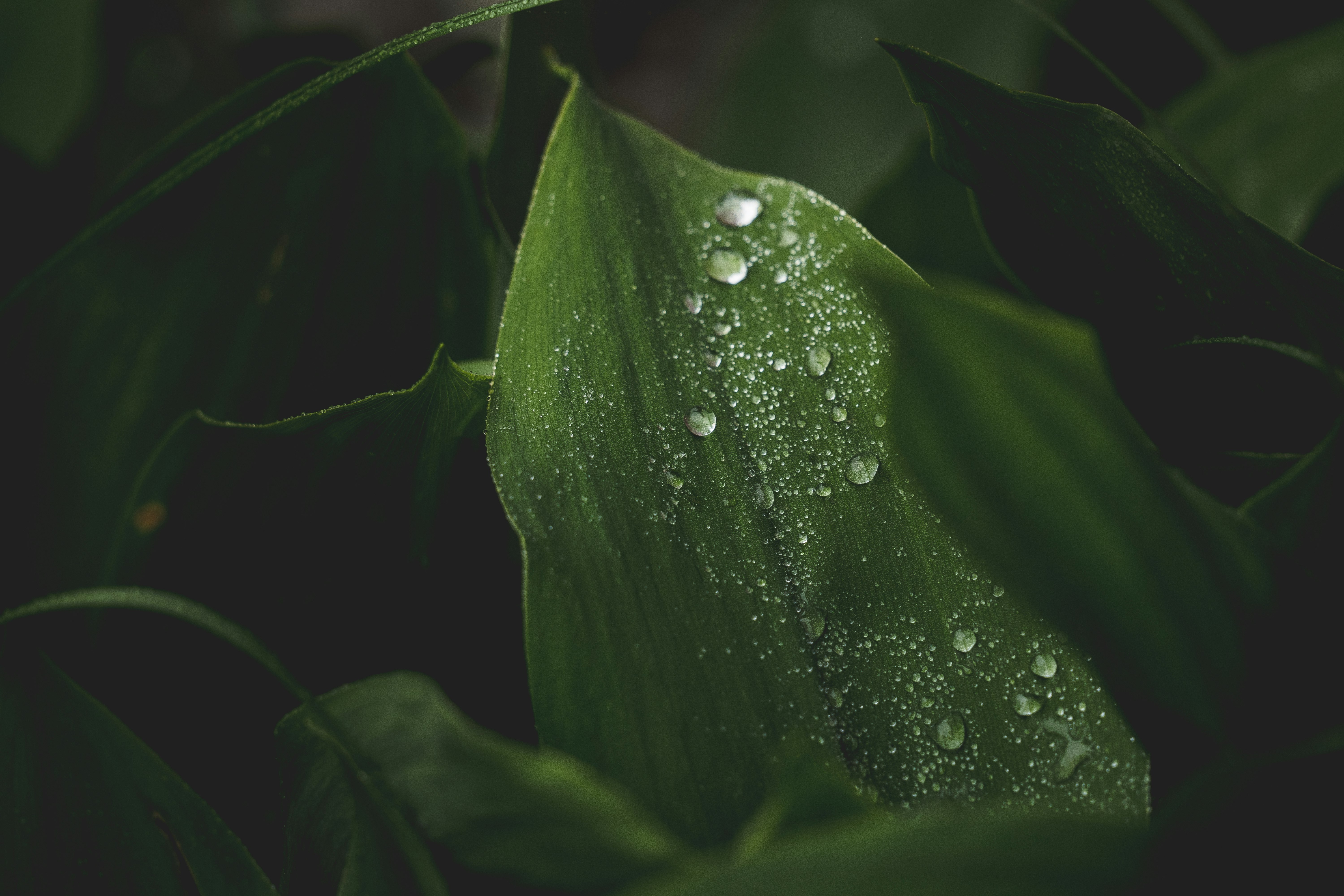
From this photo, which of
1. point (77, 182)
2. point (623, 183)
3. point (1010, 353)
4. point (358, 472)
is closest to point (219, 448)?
point (358, 472)

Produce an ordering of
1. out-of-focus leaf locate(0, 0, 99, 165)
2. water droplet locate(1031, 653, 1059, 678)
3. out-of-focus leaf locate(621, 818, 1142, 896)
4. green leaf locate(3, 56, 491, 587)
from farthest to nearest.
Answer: out-of-focus leaf locate(0, 0, 99, 165) → green leaf locate(3, 56, 491, 587) → water droplet locate(1031, 653, 1059, 678) → out-of-focus leaf locate(621, 818, 1142, 896)

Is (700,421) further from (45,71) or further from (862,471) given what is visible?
(45,71)

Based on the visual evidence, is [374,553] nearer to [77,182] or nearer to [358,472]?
[358,472]

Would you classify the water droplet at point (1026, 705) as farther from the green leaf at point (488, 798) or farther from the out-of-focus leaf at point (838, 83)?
the out-of-focus leaf at point (838, 83)

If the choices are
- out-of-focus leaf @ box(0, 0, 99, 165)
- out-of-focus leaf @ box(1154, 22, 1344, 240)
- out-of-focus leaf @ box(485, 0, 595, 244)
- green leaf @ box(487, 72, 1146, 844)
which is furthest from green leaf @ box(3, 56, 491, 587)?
out-of-focus leaf @ box(1154, 22, 1344, 240)

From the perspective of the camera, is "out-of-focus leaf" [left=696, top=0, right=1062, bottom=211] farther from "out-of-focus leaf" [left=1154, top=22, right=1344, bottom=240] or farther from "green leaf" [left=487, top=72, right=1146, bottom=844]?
"green leaf" [left=487, top=72, right=1146, bottom=844]

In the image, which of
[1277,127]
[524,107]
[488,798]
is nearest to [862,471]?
[488,798]
